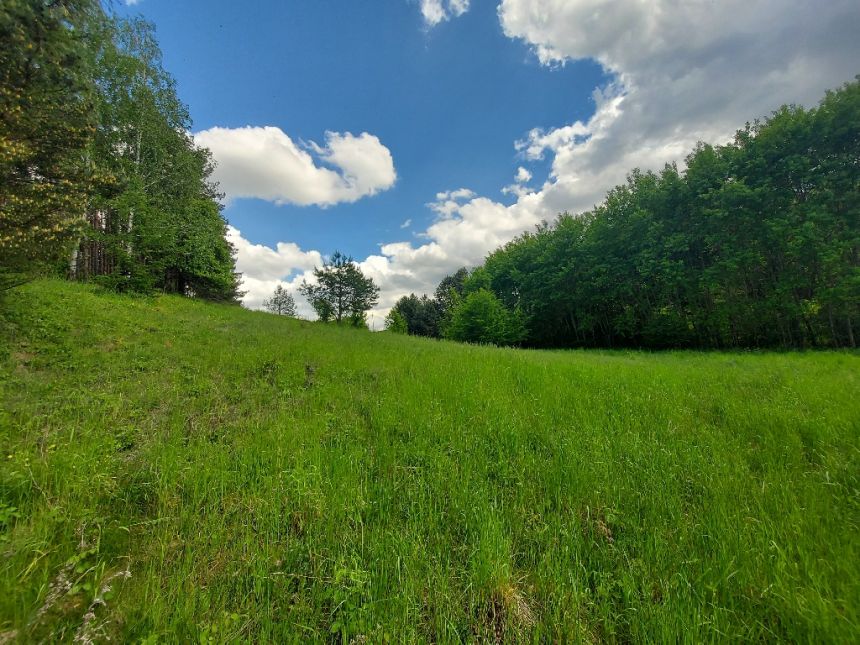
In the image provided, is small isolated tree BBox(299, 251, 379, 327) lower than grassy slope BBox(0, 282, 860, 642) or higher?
higher

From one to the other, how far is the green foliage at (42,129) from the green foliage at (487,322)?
26911 mm

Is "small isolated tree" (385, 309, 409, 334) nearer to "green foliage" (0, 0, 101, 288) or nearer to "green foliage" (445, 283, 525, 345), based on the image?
"green foliage" (445, 283, 525, 345)

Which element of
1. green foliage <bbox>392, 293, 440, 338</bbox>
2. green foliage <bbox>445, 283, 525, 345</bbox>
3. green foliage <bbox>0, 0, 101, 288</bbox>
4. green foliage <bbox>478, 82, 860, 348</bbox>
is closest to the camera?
green foliage <bbox>0, 0, 101, 288</bbox>

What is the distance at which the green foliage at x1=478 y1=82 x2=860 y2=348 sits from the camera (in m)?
15.1

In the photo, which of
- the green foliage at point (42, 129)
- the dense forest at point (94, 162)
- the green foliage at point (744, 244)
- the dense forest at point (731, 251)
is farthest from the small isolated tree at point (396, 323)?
the green foliage at point (42, 129)

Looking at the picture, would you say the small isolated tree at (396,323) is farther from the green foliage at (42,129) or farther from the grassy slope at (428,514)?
the grassy slope at (428,514)

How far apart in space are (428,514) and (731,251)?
2485cm

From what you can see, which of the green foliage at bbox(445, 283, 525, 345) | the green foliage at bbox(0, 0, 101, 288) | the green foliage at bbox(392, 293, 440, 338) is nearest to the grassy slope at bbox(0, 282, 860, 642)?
the green foliage at bbox(0, 0, 101, 288)

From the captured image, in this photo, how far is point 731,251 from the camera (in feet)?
59.5

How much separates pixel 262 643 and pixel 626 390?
20.7 ft

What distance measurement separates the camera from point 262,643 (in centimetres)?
166

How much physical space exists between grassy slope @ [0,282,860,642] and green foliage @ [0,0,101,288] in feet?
11.6

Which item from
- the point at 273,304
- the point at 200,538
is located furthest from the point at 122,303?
the point at 273,304

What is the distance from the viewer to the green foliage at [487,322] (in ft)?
101
